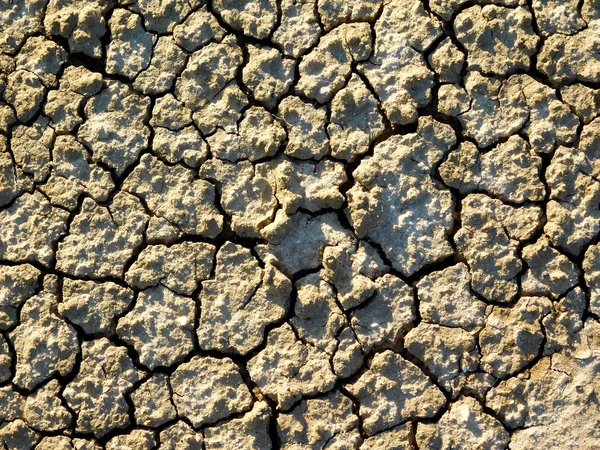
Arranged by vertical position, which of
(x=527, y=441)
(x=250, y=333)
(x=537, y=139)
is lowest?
(x=527, y=441)

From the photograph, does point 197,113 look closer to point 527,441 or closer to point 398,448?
point 398,448

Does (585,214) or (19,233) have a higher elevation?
(19,233)

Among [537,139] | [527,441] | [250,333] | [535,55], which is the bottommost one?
[527,441]

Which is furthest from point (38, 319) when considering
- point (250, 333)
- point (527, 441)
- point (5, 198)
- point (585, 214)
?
point (585, 214)

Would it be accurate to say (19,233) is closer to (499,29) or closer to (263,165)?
(263,165)

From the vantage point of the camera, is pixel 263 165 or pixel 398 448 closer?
pixel 398 448

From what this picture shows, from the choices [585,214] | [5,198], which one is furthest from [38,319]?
[585,214]
